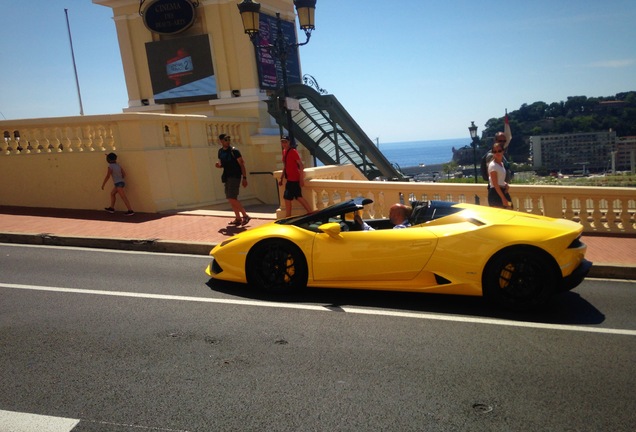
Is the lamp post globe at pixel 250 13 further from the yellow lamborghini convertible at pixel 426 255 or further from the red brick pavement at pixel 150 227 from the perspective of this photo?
the yellow lamborghini convertible at pixel 426 255

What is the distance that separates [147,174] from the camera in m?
10.6

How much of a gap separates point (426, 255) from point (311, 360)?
1796mm

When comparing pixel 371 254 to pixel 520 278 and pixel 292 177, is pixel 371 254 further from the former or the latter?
pixel 292 177

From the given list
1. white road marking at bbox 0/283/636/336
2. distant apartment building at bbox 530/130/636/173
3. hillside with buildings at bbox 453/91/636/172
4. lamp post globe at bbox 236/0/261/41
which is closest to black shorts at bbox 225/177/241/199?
lamp post globe at bbox 236/0/261/41

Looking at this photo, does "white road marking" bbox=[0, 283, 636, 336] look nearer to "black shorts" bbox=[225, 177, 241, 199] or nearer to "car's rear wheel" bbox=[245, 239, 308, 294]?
"car's rear wheel" bbox=[245, 239, 308, 294]

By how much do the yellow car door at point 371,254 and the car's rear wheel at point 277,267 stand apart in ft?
0.68

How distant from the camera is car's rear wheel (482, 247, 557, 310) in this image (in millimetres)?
4582

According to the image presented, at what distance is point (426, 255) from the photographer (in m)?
4.78

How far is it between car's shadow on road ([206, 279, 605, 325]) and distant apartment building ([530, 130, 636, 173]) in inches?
1101

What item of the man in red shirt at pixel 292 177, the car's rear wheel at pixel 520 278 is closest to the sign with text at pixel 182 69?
the man in red shirt at pixel 292 177

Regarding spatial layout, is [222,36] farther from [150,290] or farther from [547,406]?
[547,406]

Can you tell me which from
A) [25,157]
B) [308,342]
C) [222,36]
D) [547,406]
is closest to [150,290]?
[308,342]

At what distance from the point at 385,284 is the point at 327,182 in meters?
4.44

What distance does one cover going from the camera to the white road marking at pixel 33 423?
276 centimetres
